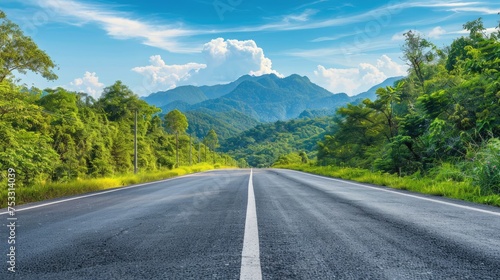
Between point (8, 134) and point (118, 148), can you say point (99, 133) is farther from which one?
point (8, 134)

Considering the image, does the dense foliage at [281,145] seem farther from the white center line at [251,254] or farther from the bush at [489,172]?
the white center line at [251,254]

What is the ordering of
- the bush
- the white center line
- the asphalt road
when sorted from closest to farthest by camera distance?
1. the white center line
2. the asphalt road
3. the bush

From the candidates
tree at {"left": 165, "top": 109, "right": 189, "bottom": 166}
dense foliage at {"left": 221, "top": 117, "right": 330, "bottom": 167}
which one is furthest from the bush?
dense foliage at {"left": 221, "top": 117, "right": 330, "bottom": 167}

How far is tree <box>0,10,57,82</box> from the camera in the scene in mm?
19453

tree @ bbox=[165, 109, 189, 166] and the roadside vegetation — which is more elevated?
tree @ bbox=[165, 109, 189, 166]

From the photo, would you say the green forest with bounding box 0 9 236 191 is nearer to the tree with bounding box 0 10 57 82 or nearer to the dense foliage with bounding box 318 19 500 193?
the tree with bounding box 0 10 57 82

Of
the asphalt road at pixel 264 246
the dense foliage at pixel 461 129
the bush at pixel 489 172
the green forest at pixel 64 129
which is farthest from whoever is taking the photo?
the green forest at pixel 64 129

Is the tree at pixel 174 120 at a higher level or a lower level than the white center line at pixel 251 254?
higher

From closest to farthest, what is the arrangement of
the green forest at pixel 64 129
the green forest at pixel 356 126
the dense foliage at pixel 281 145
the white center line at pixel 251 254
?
the white center line at pixel 251 254 → the green forest at pixel 356 126 → the green forest at pixel 64 129 → the dense foliage at pixel 281 145

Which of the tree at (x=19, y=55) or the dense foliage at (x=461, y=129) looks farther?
the tree at (x=19, y=55)

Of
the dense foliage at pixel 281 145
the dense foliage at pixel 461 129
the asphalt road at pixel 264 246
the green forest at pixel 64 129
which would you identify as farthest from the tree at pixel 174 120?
the asphalt road at pixel 264 246

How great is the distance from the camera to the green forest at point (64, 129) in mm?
17312

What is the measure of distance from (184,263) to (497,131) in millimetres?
12938

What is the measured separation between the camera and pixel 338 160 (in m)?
39.3
